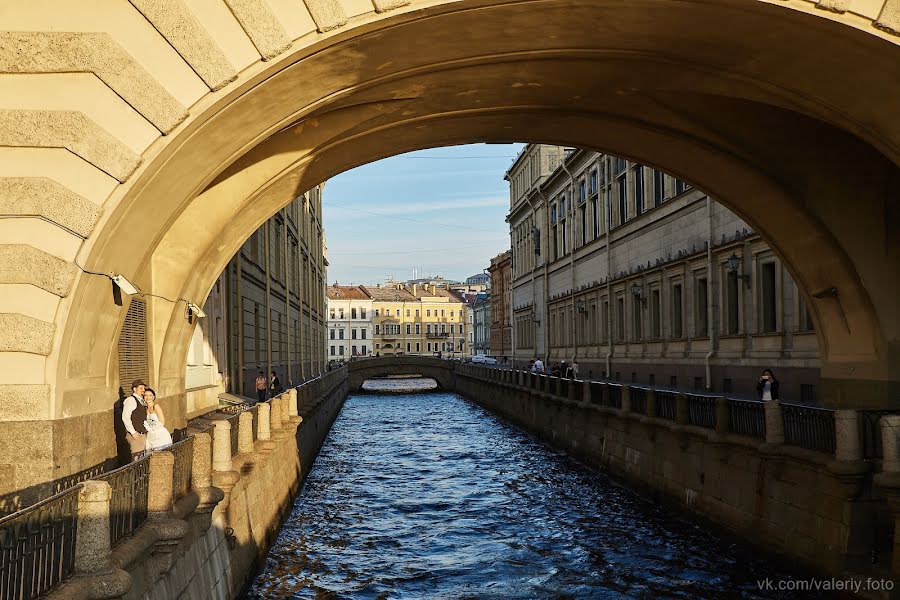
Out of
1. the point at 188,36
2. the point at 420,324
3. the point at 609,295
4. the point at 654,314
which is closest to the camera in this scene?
the point at 188,36

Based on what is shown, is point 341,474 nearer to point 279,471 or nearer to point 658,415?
point 279,471

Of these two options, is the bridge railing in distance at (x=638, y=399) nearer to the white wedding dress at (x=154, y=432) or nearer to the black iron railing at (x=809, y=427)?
the black iron railing at (x=809, y=427)

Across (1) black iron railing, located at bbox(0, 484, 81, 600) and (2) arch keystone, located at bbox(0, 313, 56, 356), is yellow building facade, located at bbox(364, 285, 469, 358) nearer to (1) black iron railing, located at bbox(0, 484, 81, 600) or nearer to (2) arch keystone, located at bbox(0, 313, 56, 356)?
(2) arch keystone, located at bbox(0, 313, 56, 356)

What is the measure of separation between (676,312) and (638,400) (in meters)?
10.5

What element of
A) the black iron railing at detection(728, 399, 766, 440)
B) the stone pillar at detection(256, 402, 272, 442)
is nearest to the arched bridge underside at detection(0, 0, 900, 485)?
the stone pillar at detection(256, 402, 272, 442)

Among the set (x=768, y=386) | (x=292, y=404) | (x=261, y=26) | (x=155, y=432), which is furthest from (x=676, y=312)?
(x=261, y=26)

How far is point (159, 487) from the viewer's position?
8086 millimetres

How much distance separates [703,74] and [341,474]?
17.2 m

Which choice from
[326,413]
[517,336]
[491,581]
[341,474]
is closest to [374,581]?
[491,581]

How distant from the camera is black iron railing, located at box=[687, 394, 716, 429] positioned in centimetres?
1667

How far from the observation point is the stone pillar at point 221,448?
438 inches

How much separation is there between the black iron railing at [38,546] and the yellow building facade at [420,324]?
410 feet

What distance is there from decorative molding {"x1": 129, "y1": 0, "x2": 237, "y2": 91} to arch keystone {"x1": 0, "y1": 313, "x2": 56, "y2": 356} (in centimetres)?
286

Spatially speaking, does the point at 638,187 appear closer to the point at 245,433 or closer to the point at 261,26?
the point at 245,433
